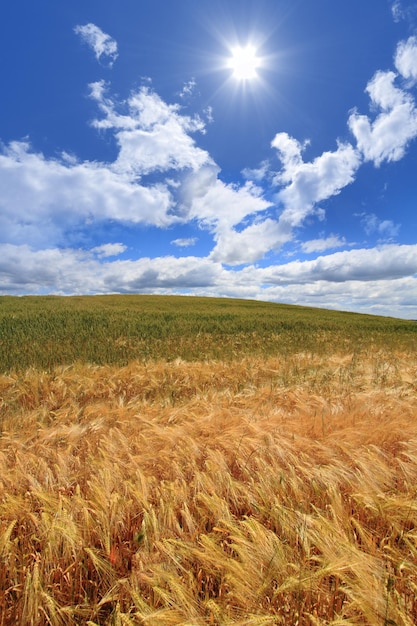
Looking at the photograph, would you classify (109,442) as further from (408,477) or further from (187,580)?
(408,477)

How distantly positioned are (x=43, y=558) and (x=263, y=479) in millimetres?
1468

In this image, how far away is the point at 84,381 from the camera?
20.2 feet

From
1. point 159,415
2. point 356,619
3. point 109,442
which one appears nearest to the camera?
point 356,619

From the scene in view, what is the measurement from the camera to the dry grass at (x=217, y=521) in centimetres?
136

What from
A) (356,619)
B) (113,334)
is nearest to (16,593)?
(356,619)

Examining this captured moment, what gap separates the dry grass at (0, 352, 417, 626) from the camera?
1363 millimetres

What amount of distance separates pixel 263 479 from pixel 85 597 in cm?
128

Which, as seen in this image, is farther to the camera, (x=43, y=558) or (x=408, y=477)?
(x=408, y=477)

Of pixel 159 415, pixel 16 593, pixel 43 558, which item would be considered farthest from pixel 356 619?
pixel 159 415

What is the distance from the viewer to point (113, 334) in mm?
12492

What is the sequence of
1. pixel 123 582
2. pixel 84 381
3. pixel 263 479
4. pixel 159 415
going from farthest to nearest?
pixel 84 381, pixel 159 415, pixel 263 479, pixel 123 582

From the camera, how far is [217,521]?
1.88 meters

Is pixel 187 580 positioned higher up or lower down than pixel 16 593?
higher up

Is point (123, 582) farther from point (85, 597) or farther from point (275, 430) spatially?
point (275, 430)
